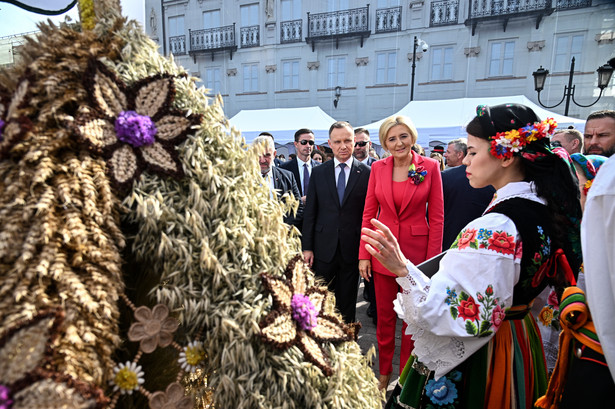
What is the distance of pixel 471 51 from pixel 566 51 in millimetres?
3784

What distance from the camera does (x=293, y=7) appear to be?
1838 centimetres

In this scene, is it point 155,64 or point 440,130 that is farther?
point 440,130

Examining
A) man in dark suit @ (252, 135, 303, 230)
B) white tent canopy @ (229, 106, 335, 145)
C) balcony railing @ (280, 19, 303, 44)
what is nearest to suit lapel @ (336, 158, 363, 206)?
man in dark suit @ (252, 135, 303, 230)

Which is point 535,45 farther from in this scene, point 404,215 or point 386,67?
point 404,215

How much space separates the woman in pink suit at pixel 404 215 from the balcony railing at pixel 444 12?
53.4 feet

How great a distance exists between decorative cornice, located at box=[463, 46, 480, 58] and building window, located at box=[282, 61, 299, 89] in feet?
26.8

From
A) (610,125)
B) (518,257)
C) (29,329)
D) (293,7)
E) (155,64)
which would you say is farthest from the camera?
(293,7)

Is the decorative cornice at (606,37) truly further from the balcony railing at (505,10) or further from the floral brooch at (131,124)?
the floral brooch at (131,124)

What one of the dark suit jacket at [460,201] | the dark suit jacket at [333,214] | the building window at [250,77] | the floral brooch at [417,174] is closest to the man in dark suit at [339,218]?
the dark suit jacket at [333,214]

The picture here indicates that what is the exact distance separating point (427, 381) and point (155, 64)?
67.6 inches

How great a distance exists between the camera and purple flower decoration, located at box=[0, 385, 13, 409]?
0.68 metres

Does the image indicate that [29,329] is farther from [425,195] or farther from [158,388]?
[425,195]

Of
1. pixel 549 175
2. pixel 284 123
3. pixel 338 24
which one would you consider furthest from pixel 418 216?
pixel 338 24

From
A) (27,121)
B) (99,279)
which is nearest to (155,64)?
(27,121)
